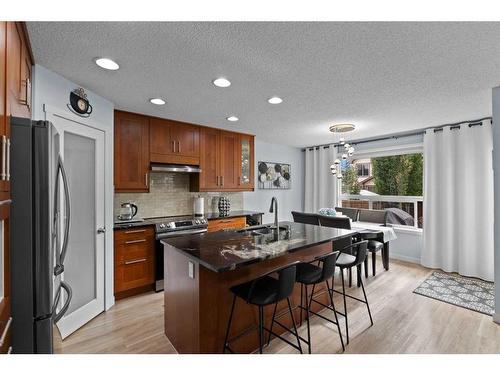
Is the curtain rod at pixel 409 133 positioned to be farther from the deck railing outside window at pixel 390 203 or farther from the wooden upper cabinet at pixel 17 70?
the wooden upper cabinet at pixel 17 70

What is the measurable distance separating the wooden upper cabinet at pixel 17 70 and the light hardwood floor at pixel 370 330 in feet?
5.32

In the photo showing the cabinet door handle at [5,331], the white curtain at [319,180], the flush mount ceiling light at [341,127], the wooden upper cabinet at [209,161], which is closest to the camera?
the cabinet door handle at [5,331]

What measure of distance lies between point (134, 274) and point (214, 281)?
1.69 metres

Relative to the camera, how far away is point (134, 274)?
289 cm

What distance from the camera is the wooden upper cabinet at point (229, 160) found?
408cm

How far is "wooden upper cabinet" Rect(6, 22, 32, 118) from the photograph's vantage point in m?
1.16

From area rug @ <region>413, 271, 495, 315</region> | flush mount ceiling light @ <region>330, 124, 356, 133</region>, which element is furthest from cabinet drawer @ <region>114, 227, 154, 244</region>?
area rug @ <region>413, 271, 495, 315</region>

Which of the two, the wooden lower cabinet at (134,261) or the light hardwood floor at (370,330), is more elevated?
the wooden lower cabinet at (134,261)

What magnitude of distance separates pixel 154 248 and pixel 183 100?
1.83 metres

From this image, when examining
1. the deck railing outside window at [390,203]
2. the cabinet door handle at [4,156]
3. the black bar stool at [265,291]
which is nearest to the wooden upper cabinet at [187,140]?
the black bar stool at [265,291]

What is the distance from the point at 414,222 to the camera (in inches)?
172

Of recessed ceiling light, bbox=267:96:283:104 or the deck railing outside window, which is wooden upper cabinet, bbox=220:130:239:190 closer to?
recessed ceiling light, bbox=267:96:283:104
